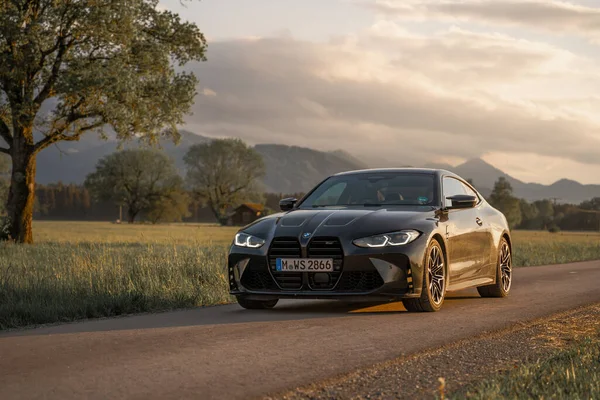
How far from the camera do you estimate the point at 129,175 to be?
338ft

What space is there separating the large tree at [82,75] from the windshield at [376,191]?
634 inches

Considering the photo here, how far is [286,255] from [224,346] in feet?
7.22

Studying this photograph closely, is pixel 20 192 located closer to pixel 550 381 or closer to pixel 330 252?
pixel 330 252

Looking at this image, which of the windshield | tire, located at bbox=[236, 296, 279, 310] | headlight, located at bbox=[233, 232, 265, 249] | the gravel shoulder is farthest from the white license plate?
the gravel shoulder

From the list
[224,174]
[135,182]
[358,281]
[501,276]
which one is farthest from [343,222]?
[224,174]

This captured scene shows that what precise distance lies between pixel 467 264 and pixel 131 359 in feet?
17.2

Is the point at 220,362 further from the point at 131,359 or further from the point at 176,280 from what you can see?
the point at 176,280

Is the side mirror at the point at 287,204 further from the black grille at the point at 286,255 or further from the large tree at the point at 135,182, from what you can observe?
the large tree at the point at 135,182

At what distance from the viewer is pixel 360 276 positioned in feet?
29.3

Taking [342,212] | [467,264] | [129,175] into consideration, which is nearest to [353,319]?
[342,212]

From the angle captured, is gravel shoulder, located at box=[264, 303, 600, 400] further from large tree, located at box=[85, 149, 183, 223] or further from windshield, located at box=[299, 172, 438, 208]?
large tree, located at box=[85, 149, 183, 223]

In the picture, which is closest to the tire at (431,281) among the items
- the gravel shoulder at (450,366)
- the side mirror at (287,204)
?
the gravel shoulder at (450,366)

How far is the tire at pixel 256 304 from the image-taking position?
9859mm

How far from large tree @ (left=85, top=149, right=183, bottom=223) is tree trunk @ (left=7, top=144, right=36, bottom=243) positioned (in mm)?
72520
